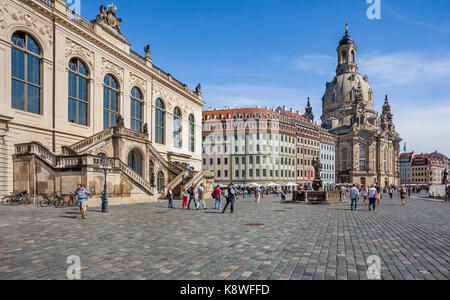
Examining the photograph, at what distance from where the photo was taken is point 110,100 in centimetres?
3531

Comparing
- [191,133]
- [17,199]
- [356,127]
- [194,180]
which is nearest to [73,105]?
[17,199]

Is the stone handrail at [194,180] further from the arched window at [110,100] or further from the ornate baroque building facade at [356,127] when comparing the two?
the ornate baroque building facade at [356,127]

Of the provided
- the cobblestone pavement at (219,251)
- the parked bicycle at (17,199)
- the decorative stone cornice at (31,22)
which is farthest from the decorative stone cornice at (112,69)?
the cobblestone pavement at (219,251)

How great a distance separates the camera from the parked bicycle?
2109 cm

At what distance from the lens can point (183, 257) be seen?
302 inches

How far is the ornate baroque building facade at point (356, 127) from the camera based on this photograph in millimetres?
126062

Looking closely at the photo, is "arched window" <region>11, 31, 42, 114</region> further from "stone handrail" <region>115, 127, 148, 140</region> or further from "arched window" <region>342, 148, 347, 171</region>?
"arched window" <region>342, 148, 347, 171</region>

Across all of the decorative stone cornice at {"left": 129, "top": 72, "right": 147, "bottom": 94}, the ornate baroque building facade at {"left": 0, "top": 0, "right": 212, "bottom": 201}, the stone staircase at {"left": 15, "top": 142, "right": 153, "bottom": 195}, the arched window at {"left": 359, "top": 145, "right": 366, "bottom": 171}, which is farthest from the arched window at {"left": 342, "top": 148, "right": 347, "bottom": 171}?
the stone staircase at {"left": 15, "top": 142, "right": 153, "bottom": 195}

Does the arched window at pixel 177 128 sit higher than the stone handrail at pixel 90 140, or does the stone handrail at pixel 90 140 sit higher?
the arched window at pixel 177 128

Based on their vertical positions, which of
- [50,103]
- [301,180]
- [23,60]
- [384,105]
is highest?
[384,105]

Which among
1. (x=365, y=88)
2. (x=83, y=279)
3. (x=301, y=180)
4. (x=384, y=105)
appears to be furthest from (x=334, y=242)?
(x=384, y=105)

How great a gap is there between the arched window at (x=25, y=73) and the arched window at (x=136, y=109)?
1344 centimetres

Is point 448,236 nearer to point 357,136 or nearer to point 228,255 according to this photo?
point 228,255
